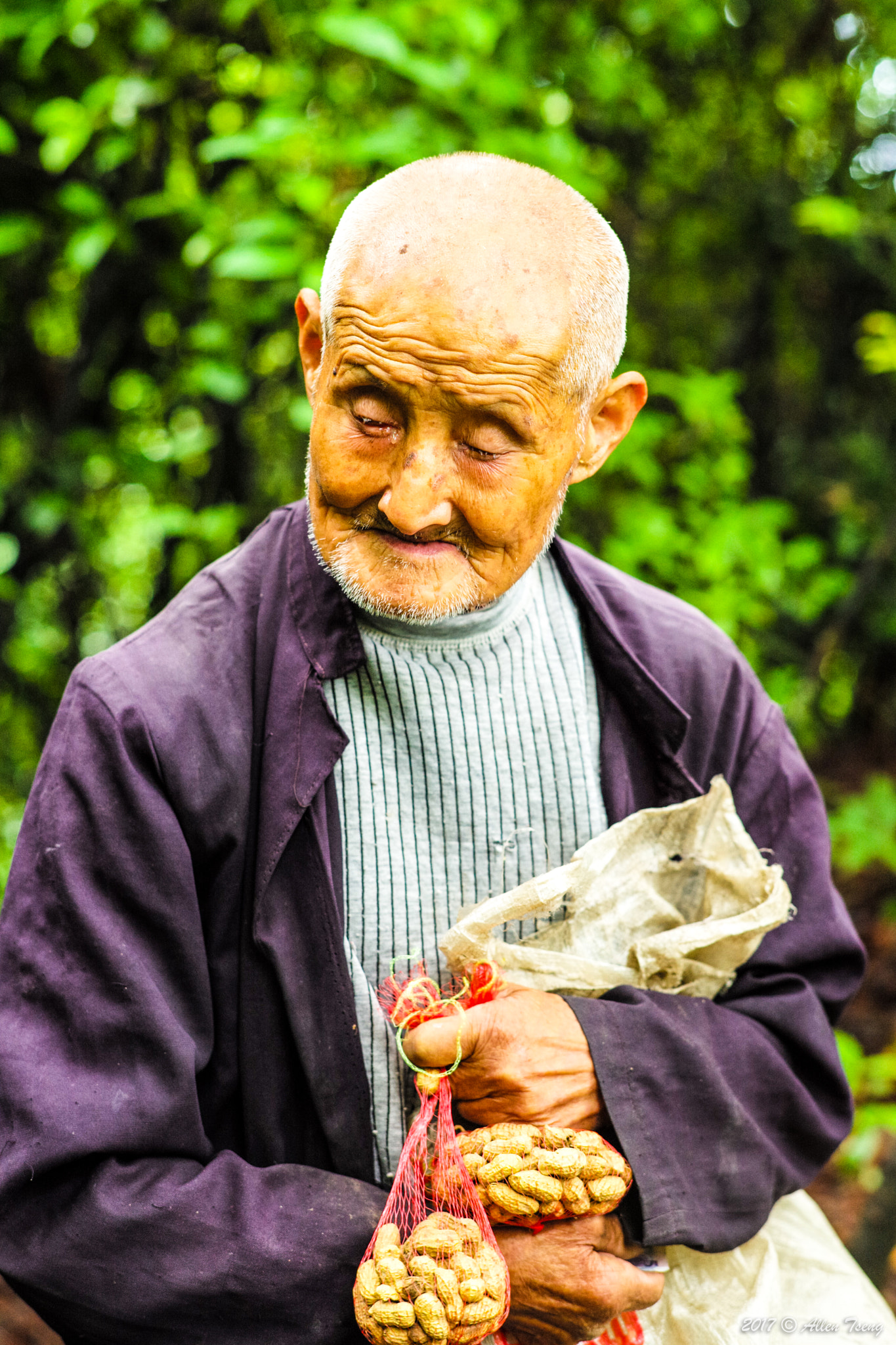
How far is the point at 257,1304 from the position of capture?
4.83 feet

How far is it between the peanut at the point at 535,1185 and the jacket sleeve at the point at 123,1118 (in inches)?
9.3

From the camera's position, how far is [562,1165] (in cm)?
147

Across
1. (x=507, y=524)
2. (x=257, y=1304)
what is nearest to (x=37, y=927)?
(x=257, y=1304)

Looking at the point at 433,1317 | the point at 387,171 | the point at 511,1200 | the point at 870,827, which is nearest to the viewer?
the point at 433,1317

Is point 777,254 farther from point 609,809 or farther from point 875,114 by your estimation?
point 609,809

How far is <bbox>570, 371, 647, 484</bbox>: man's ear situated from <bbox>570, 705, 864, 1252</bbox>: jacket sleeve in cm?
57

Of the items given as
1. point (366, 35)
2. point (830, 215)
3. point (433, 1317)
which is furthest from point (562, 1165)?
point (830, 215)

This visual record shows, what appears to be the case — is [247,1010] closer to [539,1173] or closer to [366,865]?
[366,865]

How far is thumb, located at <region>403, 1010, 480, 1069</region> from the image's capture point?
1497 mm

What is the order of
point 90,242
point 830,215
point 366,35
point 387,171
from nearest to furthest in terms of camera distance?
point 366,35 → point 387,171 → point 90,242 → point 830,215

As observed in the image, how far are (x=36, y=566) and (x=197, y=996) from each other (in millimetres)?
1789

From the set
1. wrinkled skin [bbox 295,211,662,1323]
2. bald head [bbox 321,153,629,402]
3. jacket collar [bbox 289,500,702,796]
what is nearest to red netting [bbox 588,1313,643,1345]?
wrinkled skin [bbox 295,211,662,1323]

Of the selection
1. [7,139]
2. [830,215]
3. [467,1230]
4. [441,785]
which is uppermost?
[830,215]

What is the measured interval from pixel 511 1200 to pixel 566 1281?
6.8 inches
